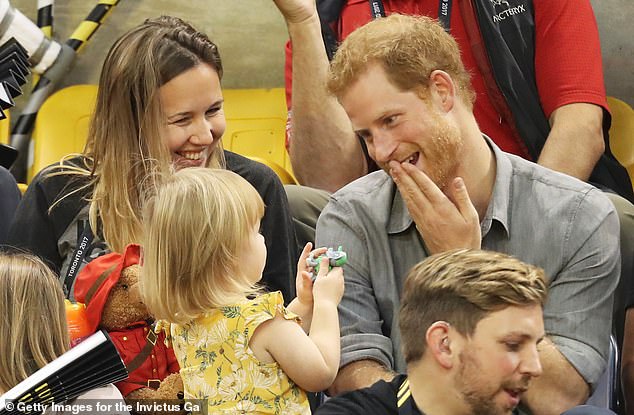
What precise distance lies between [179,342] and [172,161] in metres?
0.63

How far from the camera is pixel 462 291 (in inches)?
82.1

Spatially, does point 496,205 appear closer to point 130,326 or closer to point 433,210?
point 433,210

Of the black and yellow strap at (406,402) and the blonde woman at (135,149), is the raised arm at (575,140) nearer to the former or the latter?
the blonde woman at (135,149)

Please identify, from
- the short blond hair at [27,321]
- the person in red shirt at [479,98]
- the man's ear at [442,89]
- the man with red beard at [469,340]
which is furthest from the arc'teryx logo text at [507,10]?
the short blond hair at [27,321]

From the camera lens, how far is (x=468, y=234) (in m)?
2.45

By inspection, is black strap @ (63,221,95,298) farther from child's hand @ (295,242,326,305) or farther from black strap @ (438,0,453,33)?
black strap @ (438,0,453,33)

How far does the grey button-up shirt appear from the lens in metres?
2.43

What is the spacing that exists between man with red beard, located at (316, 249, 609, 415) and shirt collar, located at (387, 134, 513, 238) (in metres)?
0.39

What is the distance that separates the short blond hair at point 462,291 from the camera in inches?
81.4

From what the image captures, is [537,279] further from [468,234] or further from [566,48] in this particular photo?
[566,48]

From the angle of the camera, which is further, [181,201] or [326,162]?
[326,162]

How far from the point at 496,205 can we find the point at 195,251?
2.24 feet

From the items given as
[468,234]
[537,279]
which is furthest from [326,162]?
[537,279]

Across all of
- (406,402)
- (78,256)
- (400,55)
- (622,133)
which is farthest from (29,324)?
(622,133)
